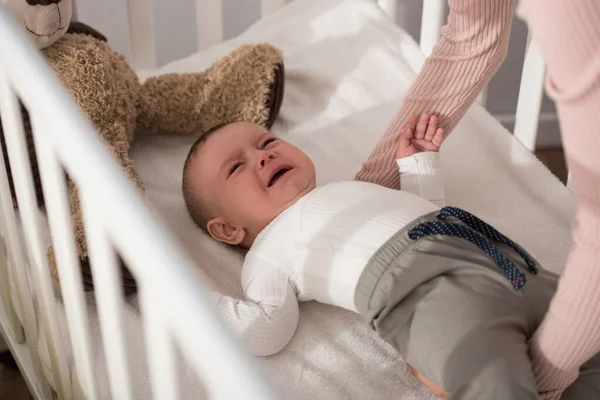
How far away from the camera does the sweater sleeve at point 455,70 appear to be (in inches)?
38.3

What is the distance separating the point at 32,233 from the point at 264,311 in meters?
0.29

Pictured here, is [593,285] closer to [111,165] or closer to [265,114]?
[111,165]

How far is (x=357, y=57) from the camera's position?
1446 mm

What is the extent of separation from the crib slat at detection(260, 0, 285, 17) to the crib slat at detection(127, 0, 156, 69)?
25cm

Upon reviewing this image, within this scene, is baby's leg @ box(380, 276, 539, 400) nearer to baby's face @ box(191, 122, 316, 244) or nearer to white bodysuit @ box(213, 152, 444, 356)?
white bodysuit @ box(213, 152, 444, 356)

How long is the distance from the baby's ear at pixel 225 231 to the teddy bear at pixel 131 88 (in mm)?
113

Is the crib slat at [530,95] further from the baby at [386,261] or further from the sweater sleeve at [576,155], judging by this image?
the sweater sleeve at [576,155]

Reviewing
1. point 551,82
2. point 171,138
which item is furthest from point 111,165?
point 171,138

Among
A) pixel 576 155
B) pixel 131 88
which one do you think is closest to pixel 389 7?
pixel 131 88

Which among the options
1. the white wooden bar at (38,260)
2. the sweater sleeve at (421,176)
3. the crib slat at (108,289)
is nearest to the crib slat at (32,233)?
the white wooden bar at (38,260)

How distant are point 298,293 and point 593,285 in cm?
42

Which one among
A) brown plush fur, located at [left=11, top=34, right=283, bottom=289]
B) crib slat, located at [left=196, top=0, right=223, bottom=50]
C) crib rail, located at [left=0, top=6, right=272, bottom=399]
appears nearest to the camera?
crib rail, located at [left=0, top=6, right=272, bottom=399]

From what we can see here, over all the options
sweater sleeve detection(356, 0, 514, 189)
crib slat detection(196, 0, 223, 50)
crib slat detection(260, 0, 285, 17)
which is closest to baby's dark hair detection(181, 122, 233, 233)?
sweater sleeve detection(356, 0, 514, 189)

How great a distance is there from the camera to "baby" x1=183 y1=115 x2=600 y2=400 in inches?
31.8
